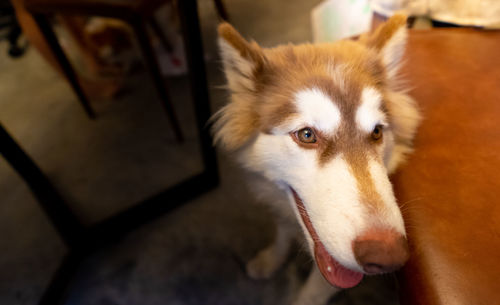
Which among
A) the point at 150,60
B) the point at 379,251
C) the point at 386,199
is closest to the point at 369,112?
the point at 386,199

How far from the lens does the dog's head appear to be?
0.61 m

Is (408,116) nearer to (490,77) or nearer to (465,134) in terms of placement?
(465,134)

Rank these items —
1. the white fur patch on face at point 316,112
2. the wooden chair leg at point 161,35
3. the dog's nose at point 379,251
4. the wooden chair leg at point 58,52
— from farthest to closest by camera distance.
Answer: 1. the wooden chair leg at point 161,35
2. the wooden chair leg at point 58,52
3. the white fur patch on face at point 316,112
4. the dog's nose at point 379,251

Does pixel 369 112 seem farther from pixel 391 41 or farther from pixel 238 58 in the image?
pixel 238 58

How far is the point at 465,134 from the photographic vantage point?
2.56 feet

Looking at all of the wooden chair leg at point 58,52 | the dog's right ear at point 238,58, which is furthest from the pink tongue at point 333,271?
the wooden chair leg at point 58,52

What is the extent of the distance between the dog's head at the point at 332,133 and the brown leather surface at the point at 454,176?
3.0 inches

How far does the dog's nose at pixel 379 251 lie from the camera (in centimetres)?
57

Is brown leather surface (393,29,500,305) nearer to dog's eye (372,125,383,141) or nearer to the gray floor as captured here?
dog's eye (372,125,383,141)

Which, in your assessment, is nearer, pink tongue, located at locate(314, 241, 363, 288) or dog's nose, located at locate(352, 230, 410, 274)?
dog's nose, located at locate(352, 230, 410, 274)

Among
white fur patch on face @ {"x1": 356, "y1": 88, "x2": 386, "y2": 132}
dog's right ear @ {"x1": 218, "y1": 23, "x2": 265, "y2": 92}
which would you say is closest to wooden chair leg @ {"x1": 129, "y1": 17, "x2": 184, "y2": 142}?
dog's right ear @ {"x1": 218, "y1": 23, "x2": 265, "y2": 92}

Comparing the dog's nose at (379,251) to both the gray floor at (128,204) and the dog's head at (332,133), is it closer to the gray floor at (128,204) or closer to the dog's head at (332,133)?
the dog's head at (332,133)

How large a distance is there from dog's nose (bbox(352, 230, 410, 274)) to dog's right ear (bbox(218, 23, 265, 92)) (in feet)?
A: 1.60

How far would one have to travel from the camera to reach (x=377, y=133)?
2.47 ft
